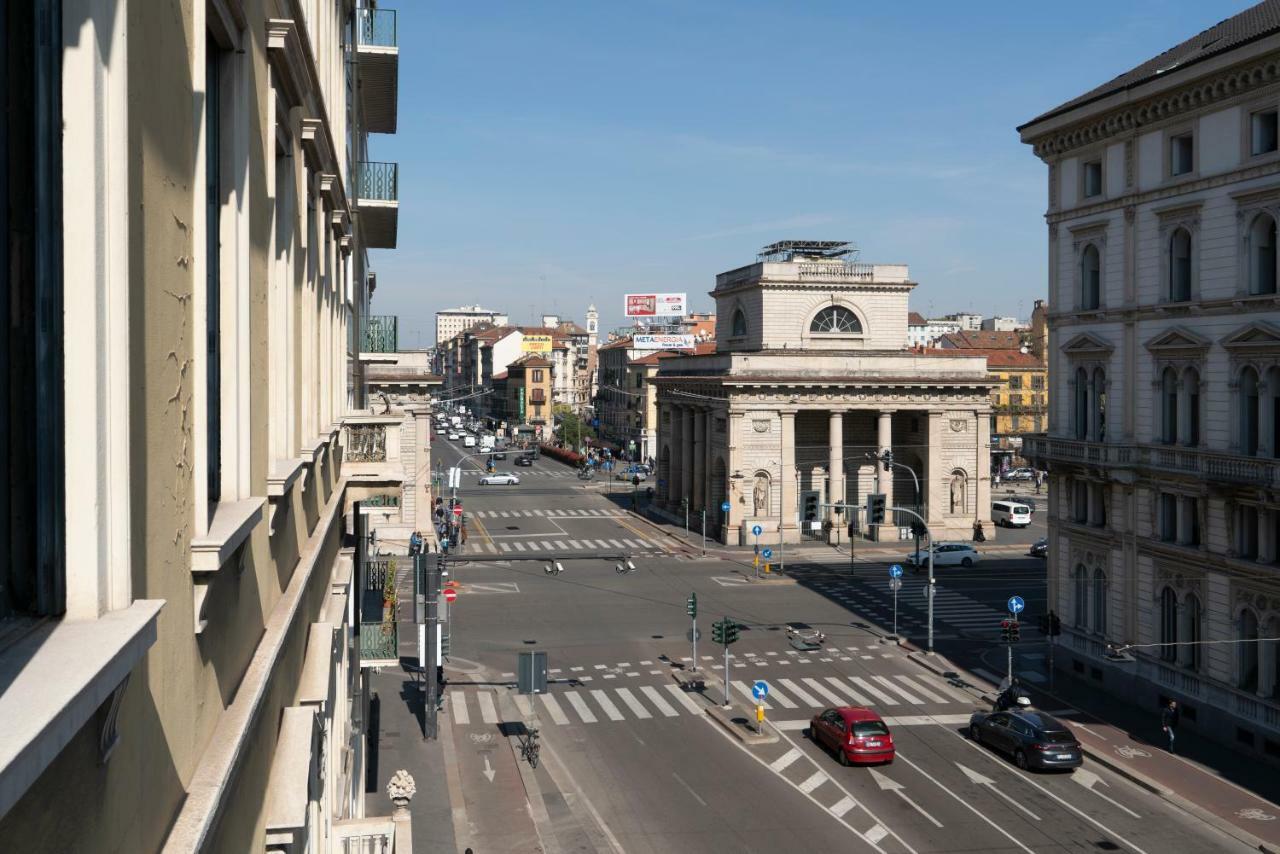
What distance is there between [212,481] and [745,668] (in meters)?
37.7

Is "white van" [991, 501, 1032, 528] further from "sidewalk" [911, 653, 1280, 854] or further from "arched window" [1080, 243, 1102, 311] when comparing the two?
"sidewalk" [911, 653, 1280, 854]

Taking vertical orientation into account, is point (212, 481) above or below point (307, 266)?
below

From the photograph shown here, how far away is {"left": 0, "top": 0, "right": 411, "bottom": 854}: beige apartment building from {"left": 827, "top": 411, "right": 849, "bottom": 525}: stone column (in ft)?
227

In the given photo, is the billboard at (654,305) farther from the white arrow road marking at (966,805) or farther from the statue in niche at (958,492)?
the white arrow road marking at (966,805)

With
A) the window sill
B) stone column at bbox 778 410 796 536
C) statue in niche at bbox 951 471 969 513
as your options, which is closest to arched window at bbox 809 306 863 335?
stone column at bbox 778 410 796 536

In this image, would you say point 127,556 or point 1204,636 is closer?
point 127,556

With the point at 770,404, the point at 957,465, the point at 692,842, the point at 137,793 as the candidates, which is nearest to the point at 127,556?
the point at 137,793

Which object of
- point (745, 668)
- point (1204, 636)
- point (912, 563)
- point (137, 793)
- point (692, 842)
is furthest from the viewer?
point (912, 563)

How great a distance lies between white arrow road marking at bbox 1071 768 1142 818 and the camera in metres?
28.6

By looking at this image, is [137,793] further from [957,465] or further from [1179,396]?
[957,465]

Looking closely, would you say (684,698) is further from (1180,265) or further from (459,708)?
(1180,265)

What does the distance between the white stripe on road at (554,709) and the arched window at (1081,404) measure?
19.0 metres

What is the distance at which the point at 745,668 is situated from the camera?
42406 mm

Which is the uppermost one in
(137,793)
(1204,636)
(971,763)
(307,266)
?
(307,266)
